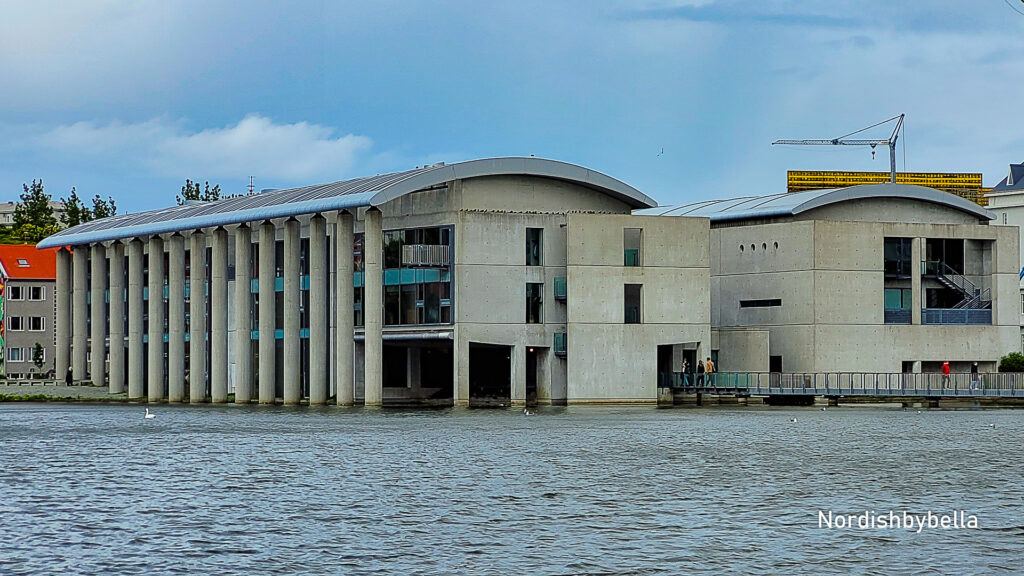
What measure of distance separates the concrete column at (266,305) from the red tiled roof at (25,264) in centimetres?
6573

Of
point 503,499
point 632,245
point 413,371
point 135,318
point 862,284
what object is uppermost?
point 632,245

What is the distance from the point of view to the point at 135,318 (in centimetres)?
10138

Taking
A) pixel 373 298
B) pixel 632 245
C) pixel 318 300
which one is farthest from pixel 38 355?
pixel 632 245

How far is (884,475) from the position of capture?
39906 mm

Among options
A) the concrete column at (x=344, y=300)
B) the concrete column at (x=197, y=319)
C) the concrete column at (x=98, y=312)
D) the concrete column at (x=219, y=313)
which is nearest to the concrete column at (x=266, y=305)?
the concrete column at (x=219, y=313)

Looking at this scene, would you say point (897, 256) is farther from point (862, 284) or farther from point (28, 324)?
point (28, 324)

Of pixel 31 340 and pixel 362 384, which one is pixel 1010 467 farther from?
pixel 31 340

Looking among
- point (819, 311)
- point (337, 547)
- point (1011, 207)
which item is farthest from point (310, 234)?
point (1011, 207)

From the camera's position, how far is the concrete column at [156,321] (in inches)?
3898

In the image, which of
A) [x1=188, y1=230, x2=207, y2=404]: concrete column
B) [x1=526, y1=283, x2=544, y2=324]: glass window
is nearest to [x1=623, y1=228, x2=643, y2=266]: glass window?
[x1=526, y1=283, x2=544, y2=324]: glass window

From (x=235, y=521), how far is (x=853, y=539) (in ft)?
39.1

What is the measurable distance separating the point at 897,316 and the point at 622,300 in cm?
1952

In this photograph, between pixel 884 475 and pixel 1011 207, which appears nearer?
pixel 884 475

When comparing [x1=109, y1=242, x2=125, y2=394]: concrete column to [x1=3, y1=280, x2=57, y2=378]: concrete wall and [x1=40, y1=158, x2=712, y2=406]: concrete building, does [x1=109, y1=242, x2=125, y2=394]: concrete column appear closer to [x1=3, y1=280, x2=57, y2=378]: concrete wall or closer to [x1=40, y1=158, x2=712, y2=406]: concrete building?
[x1=40, y1=158, x2=712, y2=406]: concrete building
